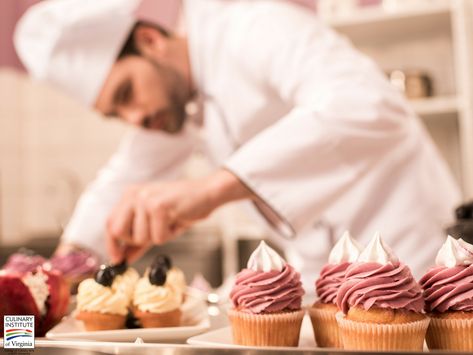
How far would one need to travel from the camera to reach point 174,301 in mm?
1060

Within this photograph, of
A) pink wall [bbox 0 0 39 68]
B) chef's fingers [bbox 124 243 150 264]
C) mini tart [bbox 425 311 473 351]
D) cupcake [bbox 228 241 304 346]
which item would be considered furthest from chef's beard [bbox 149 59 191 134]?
pink wall [bbox 0 0 39 68]

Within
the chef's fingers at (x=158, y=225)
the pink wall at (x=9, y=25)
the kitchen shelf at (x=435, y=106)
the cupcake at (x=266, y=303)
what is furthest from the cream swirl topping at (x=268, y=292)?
the pink wall at (x=9, y=25)

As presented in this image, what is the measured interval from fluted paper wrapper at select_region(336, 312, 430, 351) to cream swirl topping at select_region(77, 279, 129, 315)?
1.33 feet

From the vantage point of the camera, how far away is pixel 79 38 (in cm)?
181

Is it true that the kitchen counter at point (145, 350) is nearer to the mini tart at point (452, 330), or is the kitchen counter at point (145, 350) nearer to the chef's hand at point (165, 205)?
the mini tart at point (452, 330)

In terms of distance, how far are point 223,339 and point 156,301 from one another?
19 centimetres

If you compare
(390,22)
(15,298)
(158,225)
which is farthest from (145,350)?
(390,22)

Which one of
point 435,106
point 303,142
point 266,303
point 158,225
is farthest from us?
point 435,106

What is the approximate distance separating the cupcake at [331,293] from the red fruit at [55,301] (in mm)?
407

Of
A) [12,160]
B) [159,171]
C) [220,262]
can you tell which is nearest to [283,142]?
[159,171]

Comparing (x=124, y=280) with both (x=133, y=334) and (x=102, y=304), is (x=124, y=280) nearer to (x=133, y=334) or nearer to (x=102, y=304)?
(x=102, y=304)

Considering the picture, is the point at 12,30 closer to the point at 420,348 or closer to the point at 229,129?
the point at 229,129

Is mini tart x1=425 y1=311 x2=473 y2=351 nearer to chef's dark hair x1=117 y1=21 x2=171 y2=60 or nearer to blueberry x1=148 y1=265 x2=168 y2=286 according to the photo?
blueberry x1=148 y1=265 x2=168 y2=286

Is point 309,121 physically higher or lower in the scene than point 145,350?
higher
